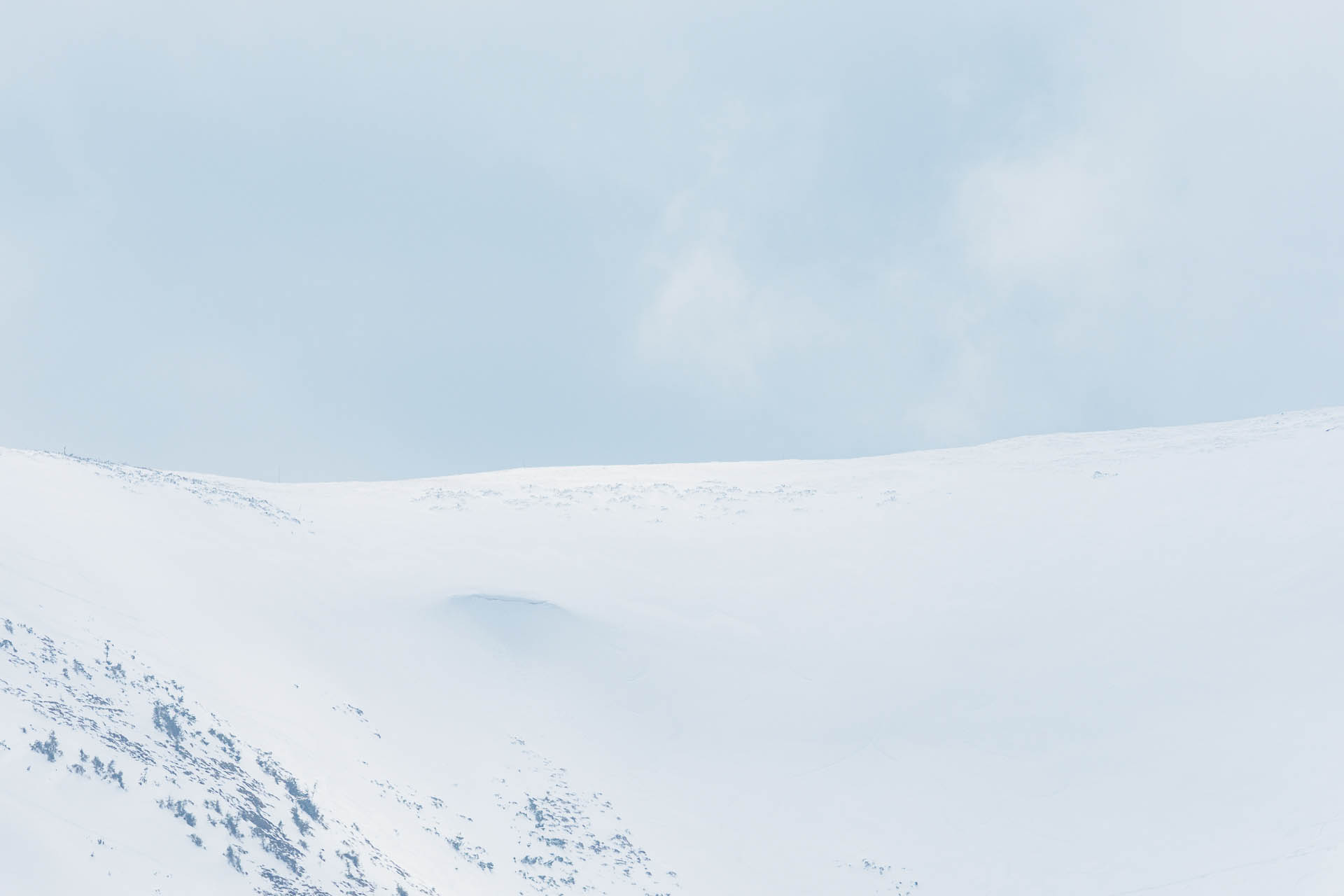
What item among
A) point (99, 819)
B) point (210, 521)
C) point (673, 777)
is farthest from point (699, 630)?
point (99, 819)

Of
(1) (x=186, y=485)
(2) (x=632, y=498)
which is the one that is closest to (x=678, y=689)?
(2) (x=632, y=498)

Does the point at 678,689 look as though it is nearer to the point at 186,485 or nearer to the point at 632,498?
the point at 632,498

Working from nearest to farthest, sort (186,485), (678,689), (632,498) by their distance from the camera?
(678,689)
(186,485)
(632,498)

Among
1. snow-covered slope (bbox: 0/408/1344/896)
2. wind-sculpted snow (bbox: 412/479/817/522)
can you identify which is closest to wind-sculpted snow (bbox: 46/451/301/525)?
snow-covered slope (bbox: 0/408/1344/896)

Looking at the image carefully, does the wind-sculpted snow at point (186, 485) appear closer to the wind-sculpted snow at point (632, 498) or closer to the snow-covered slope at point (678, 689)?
the snow-covered slope at point (678, 689)

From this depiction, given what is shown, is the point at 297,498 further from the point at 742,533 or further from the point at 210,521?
the point at 742,533

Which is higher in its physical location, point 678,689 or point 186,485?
point 186,485

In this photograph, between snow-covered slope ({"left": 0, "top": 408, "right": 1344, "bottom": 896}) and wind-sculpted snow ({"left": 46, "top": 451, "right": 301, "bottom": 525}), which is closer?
snow-covered slope ({"left": 0, "top": 408, "right": 1344, "bottom": 896})

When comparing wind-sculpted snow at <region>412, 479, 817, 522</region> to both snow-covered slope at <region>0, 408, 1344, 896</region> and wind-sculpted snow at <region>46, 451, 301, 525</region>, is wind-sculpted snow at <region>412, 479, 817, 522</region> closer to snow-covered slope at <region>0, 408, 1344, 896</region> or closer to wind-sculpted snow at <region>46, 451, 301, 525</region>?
snow-covered slope at <region>0, 408, 1344, 896</region>

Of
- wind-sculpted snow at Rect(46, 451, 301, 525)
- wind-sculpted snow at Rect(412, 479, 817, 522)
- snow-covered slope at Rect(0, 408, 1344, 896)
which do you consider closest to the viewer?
snow-covered slope at Rect(0, 408, 1344, 896)

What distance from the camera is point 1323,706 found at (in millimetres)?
28672

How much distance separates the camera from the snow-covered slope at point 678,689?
2181 centimetres

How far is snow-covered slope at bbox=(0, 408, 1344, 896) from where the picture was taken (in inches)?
859

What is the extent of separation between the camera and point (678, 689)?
34.2 metres
